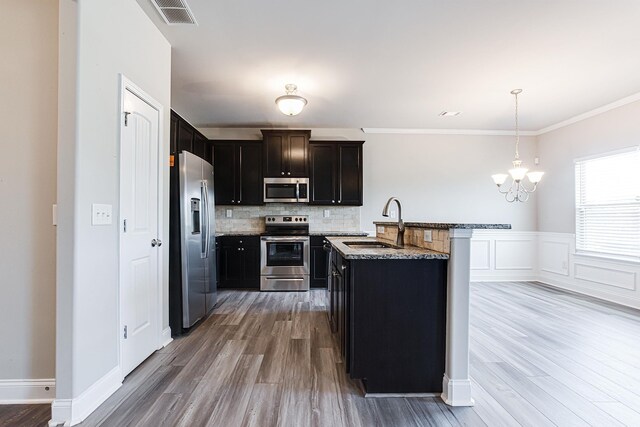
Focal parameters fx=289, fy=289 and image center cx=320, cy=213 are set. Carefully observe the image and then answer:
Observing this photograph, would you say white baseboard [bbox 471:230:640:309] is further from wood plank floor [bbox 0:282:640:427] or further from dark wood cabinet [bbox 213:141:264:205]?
dark wood cabinet [bbox 213:141:264:205]

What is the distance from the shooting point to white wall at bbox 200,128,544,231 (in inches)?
208

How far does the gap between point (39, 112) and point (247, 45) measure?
170cm

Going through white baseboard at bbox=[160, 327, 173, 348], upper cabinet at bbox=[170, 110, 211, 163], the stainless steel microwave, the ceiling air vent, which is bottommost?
white baseboard at bbox=[160, 327, 173, 348]

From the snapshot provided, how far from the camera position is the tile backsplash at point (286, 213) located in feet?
16.9

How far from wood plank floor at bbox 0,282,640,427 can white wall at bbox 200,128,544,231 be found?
230 centimetres

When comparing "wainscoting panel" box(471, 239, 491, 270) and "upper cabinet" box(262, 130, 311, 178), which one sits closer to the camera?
"upper cabinet" box(262, 130, 311, 178)

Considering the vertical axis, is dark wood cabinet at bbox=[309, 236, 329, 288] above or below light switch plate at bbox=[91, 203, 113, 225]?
below

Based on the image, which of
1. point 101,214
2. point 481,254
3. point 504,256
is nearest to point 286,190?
point 101,214

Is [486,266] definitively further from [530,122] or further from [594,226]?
[530,122]

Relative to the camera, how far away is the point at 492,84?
3.50m

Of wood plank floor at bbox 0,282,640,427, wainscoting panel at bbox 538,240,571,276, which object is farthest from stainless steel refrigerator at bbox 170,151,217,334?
wainscoting panel at bbox 538,240,571,276

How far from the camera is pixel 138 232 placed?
216 centimetres

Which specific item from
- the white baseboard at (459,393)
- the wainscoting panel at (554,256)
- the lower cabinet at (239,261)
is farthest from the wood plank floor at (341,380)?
the wainscoting panel at (554,256)

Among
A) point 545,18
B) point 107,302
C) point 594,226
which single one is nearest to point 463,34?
point 545,18
